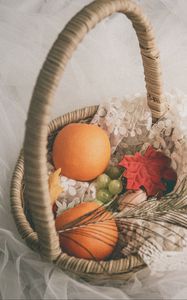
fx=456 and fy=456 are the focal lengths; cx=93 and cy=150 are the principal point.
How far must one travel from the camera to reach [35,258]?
83 centimetres

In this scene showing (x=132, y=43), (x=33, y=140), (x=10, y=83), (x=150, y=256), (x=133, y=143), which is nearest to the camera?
(x=33, y=140)

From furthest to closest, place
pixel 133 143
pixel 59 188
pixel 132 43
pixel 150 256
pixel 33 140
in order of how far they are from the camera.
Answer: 1. pixel 132 43
2. pixel 133 143
3. pixel 59 188
4. pixel 150 256
5. pixel 33 140

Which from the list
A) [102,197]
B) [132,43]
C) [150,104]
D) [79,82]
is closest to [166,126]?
[150,104]

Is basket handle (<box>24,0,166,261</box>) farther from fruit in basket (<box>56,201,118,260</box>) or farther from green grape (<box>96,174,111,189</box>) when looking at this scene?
green grape (<box>96,174,111,189</box>)

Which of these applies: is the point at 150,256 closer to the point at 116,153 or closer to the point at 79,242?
the point at 79,242

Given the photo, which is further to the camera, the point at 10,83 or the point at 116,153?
the point at 10,83

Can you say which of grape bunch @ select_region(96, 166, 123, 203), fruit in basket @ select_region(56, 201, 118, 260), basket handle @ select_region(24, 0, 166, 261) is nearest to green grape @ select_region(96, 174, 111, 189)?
grape bunch @ select_region(96, 166, 123, 203)

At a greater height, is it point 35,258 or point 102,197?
point 102,197

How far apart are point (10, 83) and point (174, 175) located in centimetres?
49

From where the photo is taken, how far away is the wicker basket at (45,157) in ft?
2.11

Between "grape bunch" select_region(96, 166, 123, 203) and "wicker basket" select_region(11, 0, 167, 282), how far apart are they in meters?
0.17

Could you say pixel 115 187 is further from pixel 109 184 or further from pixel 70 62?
pixel 70 62

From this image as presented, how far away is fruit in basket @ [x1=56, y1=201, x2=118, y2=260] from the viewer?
0.79 meters

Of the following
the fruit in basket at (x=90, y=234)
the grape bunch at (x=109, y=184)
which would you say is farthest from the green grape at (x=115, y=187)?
the fruit in basket at (x=90, y=234)
